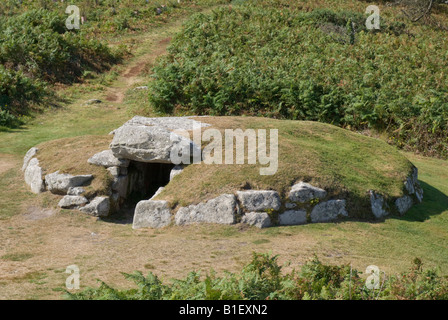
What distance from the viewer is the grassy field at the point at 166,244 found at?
913cm

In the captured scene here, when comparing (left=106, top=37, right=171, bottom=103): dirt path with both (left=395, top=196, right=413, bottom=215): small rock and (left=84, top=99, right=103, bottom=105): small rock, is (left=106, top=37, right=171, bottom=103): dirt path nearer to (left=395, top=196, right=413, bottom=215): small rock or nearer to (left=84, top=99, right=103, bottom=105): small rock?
(left=84, top=99, right=103, bottom=105): small rock

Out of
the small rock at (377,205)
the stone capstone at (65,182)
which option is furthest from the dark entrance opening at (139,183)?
the small rock at (377,205)

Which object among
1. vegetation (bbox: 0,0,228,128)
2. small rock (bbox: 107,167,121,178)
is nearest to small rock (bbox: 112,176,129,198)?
small rock (bbox: 107,167,121,178)

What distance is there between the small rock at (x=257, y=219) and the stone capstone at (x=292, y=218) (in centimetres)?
34

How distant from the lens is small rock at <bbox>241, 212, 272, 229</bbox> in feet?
37.6

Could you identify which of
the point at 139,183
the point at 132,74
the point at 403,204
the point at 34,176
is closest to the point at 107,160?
the point at 139,183

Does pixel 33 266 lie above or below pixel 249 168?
below

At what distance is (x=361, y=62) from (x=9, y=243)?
2118cm

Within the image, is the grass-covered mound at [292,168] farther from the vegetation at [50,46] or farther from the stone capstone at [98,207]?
the vegetation at [50,46]

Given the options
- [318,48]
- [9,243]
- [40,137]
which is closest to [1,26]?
[40,137]

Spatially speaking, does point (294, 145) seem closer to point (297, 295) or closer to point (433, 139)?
point (297, 295)

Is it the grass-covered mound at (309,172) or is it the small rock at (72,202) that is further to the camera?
the small rock at (72,202)

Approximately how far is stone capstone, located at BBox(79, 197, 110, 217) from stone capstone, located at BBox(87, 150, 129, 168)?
3.94ft

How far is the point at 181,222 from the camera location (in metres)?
11.7
